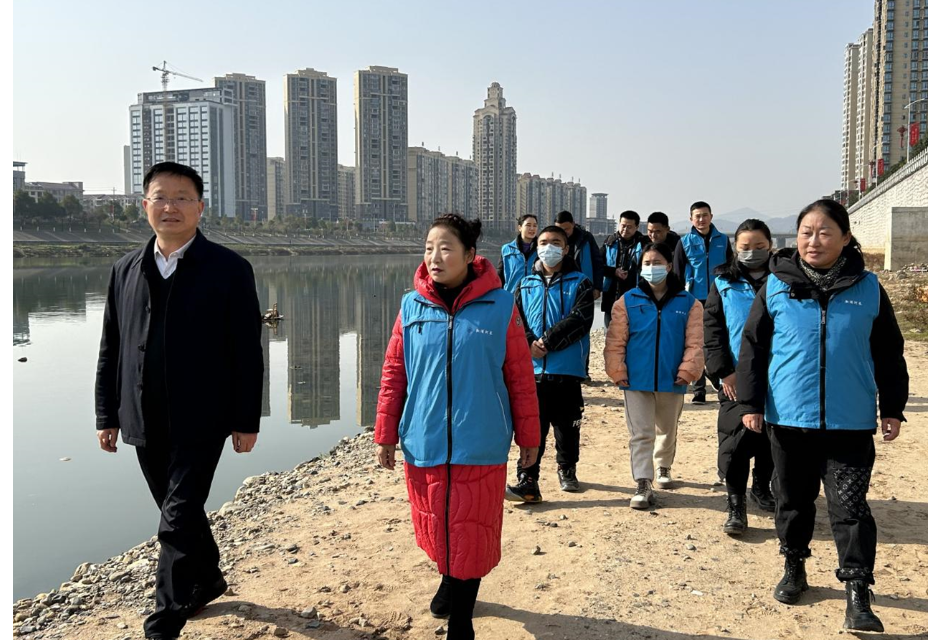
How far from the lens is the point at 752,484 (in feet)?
14.7

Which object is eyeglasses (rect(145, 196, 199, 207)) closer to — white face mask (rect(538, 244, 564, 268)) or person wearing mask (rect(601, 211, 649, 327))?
white face mask (rect(538, 244, 564, 268))

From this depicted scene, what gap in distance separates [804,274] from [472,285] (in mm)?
1340

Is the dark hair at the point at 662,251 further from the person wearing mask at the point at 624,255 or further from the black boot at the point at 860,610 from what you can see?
the person wearing mask at the point at 624,255

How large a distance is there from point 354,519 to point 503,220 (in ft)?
339

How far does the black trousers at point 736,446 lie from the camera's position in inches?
151

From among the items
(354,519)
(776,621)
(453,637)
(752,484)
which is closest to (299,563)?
(354,519)

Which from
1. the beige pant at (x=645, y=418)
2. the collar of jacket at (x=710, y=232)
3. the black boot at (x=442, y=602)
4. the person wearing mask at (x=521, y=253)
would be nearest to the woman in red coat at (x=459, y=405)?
the black boot at (x=442, y=602)

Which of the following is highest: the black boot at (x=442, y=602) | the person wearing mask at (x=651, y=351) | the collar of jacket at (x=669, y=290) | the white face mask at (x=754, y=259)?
the white face mask at (x=754, y=259)

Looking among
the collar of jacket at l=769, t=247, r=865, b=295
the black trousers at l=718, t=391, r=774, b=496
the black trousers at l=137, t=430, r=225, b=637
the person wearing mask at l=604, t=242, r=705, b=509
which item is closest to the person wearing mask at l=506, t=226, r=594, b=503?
the person wearing mask at l=604, t=242, r=705, b=509

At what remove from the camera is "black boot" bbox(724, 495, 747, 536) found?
3.90 metres

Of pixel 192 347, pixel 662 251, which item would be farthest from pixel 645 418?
pixel 192 347

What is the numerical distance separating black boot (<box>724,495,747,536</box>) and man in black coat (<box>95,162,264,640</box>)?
8.16 feet

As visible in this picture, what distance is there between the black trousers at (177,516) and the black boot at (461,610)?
100cm

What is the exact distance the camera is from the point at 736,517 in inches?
154
